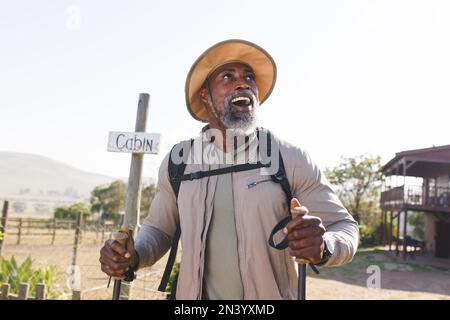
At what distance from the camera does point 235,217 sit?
2086 mm

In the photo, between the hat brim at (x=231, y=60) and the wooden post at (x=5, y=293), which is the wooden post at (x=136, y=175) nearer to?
the hat brim at (x=231, y=60)

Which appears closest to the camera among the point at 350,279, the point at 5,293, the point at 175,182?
the point at 175,182

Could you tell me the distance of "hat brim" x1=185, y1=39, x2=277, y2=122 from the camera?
8.65ft

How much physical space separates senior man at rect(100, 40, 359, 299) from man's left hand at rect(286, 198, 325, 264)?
14 cm

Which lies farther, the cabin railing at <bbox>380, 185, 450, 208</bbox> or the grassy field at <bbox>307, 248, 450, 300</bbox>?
the cabin railing at <bbox>380, 185, 450, 208</bbox>

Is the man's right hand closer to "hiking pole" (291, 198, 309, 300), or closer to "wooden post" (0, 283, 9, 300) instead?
"hiking pole" (291, 198, 309, 300)

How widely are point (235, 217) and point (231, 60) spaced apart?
112 cm

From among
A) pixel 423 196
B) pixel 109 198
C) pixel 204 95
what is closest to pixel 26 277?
pixel 204 95

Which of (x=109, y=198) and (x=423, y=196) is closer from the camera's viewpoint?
(x=423, y=196)

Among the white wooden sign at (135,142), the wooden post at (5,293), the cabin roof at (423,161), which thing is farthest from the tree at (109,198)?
the white wooden sign at (135,142)

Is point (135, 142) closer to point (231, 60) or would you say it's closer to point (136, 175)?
point (136, 175)

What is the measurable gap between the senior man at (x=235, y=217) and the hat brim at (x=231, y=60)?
30 centimetres

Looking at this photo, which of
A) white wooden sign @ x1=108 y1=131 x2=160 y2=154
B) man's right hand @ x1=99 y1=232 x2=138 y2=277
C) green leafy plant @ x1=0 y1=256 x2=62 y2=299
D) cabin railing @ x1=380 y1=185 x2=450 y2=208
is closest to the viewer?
man's right hand @ x1=99 y1=232 x2=138 y2=277

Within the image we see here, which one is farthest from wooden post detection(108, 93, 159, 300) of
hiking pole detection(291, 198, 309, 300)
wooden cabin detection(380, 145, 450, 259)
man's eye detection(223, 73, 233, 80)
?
wooden cabin detection(380, 145, 450, 259)
